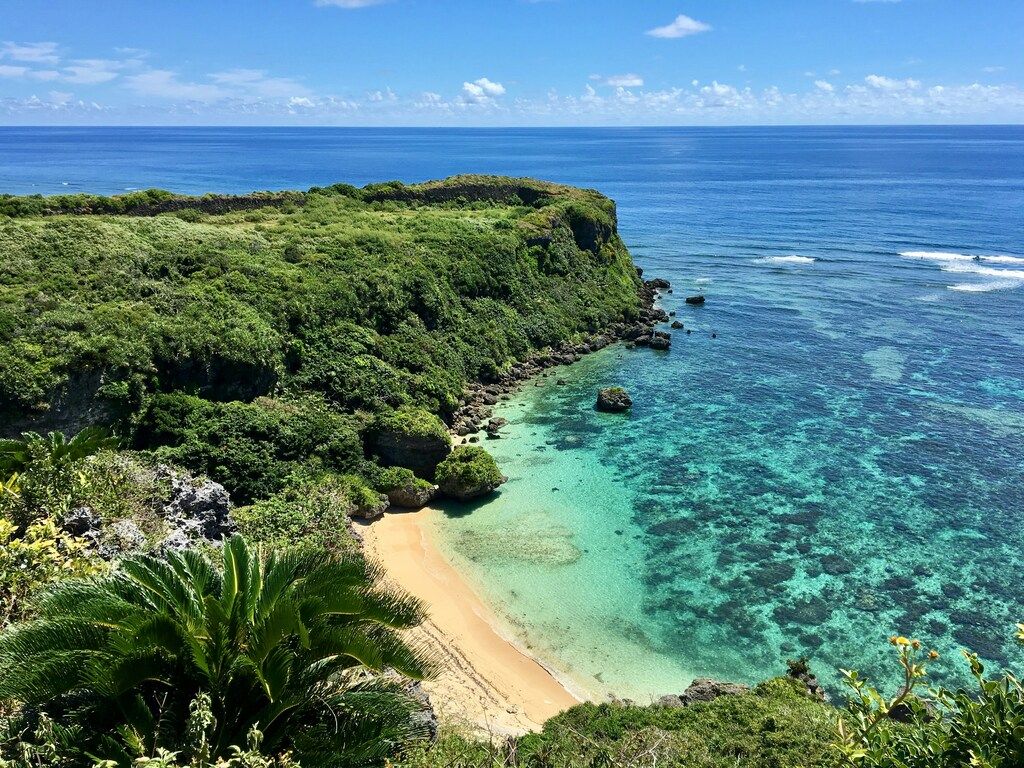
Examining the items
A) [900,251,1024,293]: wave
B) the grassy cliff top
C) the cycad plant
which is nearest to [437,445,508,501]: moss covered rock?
the grassy cliff top

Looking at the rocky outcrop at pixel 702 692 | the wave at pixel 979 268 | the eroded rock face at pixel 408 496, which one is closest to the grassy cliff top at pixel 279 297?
the eroded rock face at pixel 408 496

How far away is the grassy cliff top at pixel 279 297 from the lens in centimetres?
3244

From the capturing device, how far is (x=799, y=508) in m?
34.8

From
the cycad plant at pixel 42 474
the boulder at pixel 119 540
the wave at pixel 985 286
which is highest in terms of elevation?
the cycad plant at pixel 42 474

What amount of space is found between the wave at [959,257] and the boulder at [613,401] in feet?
213

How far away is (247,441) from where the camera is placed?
33188 mm

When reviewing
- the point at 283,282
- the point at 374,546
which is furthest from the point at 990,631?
the point at 283,282

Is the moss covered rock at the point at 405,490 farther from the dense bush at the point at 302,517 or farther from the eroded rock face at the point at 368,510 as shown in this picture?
the dense bush at the point at 302,517

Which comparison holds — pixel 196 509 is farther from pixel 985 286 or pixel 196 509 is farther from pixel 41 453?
pixel 985 286

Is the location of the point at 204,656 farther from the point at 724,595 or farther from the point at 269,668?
the point at 724,595

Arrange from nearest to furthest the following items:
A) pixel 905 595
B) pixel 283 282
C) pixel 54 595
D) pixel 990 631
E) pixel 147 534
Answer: pixel 54 595 → pixel 147 534 → pixel 990 631 → pixel 905 595 → pixel 283 282

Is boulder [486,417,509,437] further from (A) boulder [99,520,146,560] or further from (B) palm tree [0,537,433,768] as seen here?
(B) palm tree [0,537,433,768]

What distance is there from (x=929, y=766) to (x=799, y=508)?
1112 inches

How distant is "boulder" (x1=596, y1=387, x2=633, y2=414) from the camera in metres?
46.4
